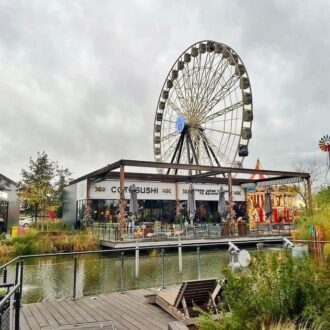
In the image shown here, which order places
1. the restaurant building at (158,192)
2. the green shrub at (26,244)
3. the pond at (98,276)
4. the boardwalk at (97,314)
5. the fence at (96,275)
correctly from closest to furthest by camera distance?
the boardwalk at (97,314) < the fence at (96,275) < the pond at (98,276) < the green shrub at (26,244) < the restaurant building at (158,192)

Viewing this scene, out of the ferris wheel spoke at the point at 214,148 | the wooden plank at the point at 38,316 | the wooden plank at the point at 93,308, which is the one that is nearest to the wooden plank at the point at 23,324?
the wooden plank at the point at 38,316

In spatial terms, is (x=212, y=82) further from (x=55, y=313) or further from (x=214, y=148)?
(x=55, y=313)

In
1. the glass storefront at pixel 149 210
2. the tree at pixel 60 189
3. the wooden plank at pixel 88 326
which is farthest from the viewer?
the tree at pixel 60 189

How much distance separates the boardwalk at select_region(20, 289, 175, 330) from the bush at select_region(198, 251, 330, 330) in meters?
1.42

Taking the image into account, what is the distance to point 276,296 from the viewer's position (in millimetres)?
3238

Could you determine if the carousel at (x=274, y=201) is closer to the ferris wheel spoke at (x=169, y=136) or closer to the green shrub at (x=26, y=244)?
the ferris wheel spoke at (x=169, y=136)

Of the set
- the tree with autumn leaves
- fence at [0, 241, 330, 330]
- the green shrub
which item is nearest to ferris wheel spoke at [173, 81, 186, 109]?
the tree with autumn leaves

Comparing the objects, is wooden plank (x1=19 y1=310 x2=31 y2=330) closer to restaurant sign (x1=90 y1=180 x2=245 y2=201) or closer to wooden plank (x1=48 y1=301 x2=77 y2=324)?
wooden plank (x1=48 y1=301 x2=77 y2=324)

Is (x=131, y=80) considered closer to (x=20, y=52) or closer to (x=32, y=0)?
(x=20, y=52)

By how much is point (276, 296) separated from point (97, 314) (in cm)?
267

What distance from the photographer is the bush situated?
2.93 metres

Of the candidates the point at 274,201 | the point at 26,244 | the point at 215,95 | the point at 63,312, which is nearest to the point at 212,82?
the point at 215,95

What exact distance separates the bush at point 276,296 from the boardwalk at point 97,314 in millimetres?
1417

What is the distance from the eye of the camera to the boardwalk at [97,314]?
428cm
